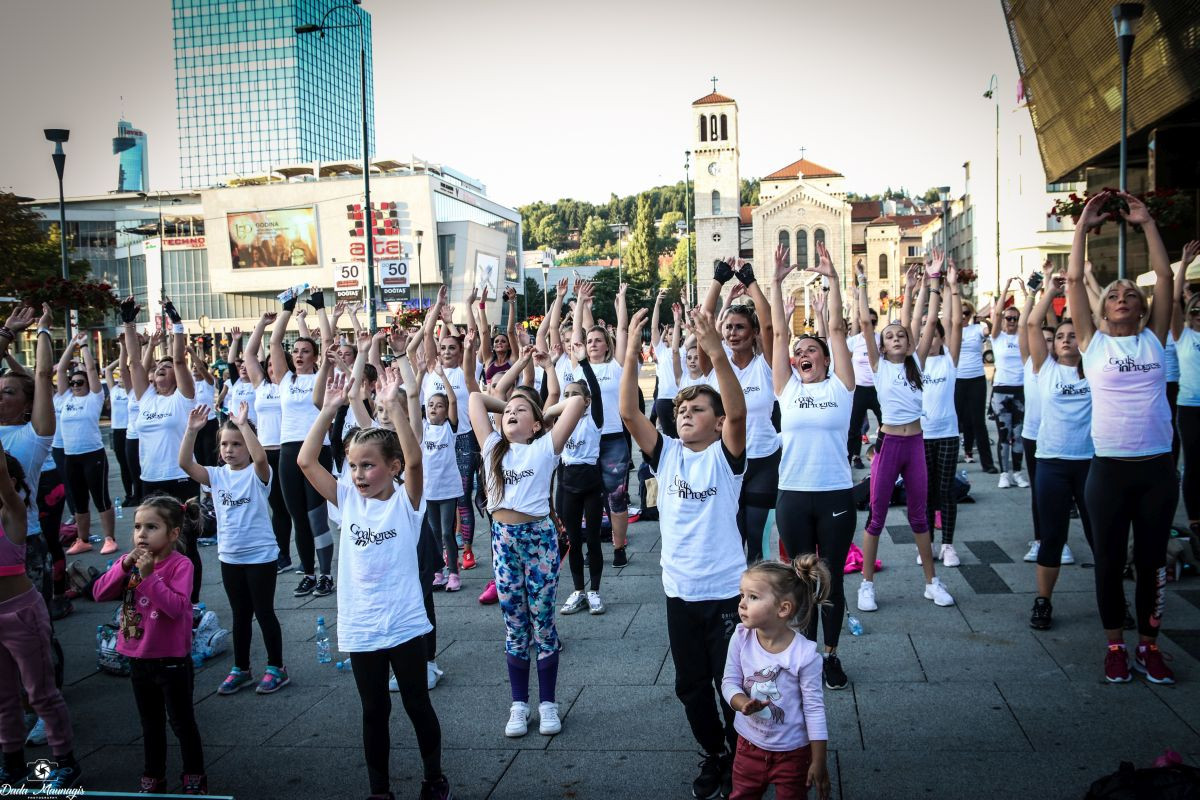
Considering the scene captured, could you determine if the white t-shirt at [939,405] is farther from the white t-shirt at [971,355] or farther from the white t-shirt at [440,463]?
the white t-shirt at [440,463]

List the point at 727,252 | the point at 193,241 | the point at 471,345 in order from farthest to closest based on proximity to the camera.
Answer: the point at 727,252 < the point at 193,241 < the point at 471,345

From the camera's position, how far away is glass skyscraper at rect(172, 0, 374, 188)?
152125 millimetres

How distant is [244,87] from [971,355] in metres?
167

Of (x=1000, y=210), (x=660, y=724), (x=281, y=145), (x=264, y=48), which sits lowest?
(x=660, y=724)

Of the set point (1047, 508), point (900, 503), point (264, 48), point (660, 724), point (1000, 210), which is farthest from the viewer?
point (264, 48)

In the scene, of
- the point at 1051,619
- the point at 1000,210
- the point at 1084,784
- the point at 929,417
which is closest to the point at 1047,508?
the point at 1051,619

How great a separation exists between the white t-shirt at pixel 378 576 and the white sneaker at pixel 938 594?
4118 mm

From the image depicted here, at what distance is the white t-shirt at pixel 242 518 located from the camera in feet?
17.8

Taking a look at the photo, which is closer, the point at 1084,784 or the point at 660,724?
the point at 1084,784

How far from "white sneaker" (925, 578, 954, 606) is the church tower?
3358 inches

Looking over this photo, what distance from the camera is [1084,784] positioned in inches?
150

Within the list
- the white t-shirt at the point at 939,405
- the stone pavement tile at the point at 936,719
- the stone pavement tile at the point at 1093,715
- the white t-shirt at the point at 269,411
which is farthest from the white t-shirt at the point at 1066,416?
the white t-shirt at the point at 269,411

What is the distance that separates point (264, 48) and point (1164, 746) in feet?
569

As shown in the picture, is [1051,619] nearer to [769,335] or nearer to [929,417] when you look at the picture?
[929,417]
